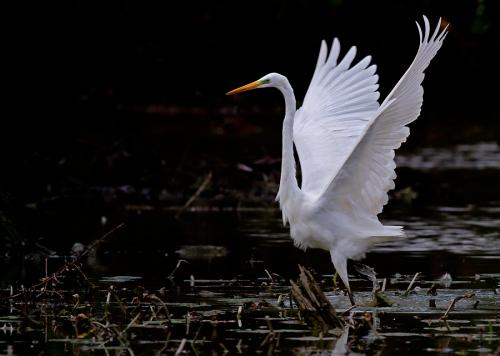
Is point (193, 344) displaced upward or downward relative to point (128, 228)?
downward

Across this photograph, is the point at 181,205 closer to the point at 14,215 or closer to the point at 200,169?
the point at 200,169

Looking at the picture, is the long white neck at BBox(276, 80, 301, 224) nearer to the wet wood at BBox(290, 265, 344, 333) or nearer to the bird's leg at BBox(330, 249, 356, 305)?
the bird's leg at BBox(330, 249, 356, 305)

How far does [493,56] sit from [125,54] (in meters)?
12.1

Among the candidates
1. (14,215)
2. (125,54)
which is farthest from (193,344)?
(125,54)

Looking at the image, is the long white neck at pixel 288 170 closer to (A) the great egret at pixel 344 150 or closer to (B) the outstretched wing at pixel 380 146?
(A) the great egret at pixel 344 150

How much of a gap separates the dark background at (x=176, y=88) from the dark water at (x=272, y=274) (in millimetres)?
781

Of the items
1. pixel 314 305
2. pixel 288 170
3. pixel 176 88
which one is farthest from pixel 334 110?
pixel 176 88

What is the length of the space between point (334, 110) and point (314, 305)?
124 inches

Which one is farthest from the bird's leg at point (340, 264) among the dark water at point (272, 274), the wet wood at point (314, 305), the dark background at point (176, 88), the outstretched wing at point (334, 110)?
the dark background at point (176, 88)

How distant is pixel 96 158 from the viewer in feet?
49.6

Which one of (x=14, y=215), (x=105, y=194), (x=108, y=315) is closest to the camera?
(x=108, y=315)

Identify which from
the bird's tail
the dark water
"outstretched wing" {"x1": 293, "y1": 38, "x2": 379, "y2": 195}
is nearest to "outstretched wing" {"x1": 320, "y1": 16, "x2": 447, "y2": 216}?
the bird's tail

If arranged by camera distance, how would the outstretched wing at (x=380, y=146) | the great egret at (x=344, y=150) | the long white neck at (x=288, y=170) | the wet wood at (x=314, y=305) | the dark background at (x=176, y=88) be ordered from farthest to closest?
1. the dark background at (x=176, y=88)
2. the long white neck at (x=288, y=170)
3. the great egret at (x=344, y=150)
4. the outstretched wing at (x=380, y=146)
5. the wet wood at (x=314, y=305)

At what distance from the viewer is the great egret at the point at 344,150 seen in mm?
8148
